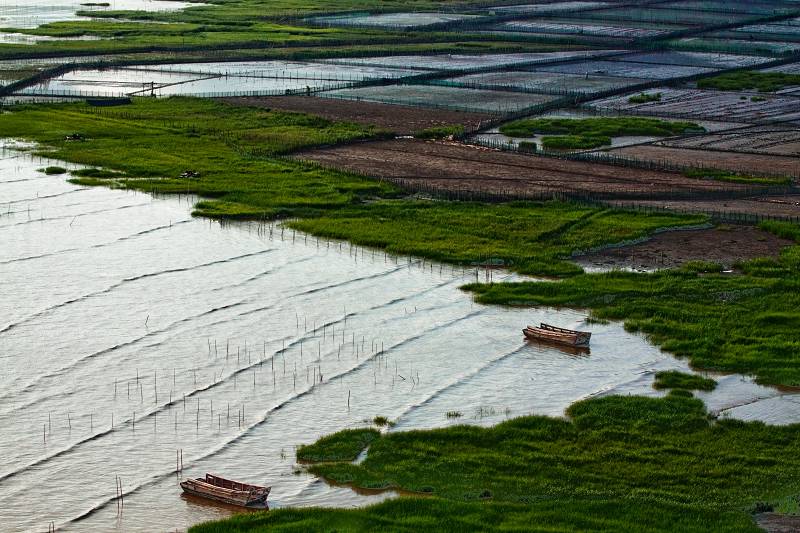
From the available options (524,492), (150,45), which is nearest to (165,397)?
(524,492)

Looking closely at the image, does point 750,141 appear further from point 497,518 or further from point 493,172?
point 497,518

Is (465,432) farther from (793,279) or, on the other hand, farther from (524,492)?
(793,279)

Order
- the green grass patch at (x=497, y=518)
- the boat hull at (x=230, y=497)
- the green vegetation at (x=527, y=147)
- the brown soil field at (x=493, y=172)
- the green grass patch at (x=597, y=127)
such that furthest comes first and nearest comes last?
the green grass patch at (x=597, y=127) < the green vegetation at (x=527, y=147) < the brown soil field at (x=493, y=172) < the boat hull at (x=230, y=497) < the green grass patch at (x=497, y=518)

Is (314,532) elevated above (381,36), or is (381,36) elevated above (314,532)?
(381,36)

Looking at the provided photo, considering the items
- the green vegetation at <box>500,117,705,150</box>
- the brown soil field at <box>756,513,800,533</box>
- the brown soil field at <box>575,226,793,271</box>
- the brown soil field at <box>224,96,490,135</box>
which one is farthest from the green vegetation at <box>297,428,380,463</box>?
the brown soil field at <box>224,96,490,135</box>

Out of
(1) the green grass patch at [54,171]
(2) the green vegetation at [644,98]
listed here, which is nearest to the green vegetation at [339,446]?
(1) the green grass patch at [54,171]

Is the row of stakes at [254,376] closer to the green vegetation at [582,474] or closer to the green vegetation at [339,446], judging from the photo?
the green vegetation at [339,446]

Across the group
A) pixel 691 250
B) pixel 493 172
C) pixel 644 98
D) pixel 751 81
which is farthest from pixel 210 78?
pixel 691 250
